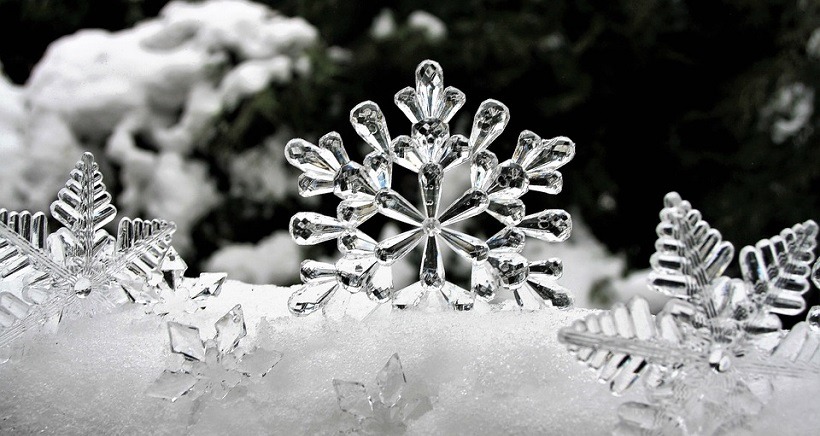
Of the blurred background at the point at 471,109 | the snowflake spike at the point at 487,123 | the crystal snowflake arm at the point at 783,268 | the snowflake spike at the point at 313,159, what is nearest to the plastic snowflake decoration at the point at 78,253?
the snowflake spike at the point at 313,159

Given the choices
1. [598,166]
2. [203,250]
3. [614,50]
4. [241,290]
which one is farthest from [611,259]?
[241,290]

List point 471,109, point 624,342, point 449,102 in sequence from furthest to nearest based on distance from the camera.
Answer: point 471,109
point 449,102
point 624,342

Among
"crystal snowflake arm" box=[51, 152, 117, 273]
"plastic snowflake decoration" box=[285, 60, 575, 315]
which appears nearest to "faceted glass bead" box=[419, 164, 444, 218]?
"plastic snowflake decoration" box=[285, 60, 575, 315]

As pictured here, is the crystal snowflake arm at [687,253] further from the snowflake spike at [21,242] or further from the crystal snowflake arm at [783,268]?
the snowflake spike at [21,242]

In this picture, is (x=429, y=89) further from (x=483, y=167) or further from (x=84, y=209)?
(x=84, y=209)

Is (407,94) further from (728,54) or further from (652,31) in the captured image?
(728,54)

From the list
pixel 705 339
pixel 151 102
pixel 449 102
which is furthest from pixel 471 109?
pixel 705 339
